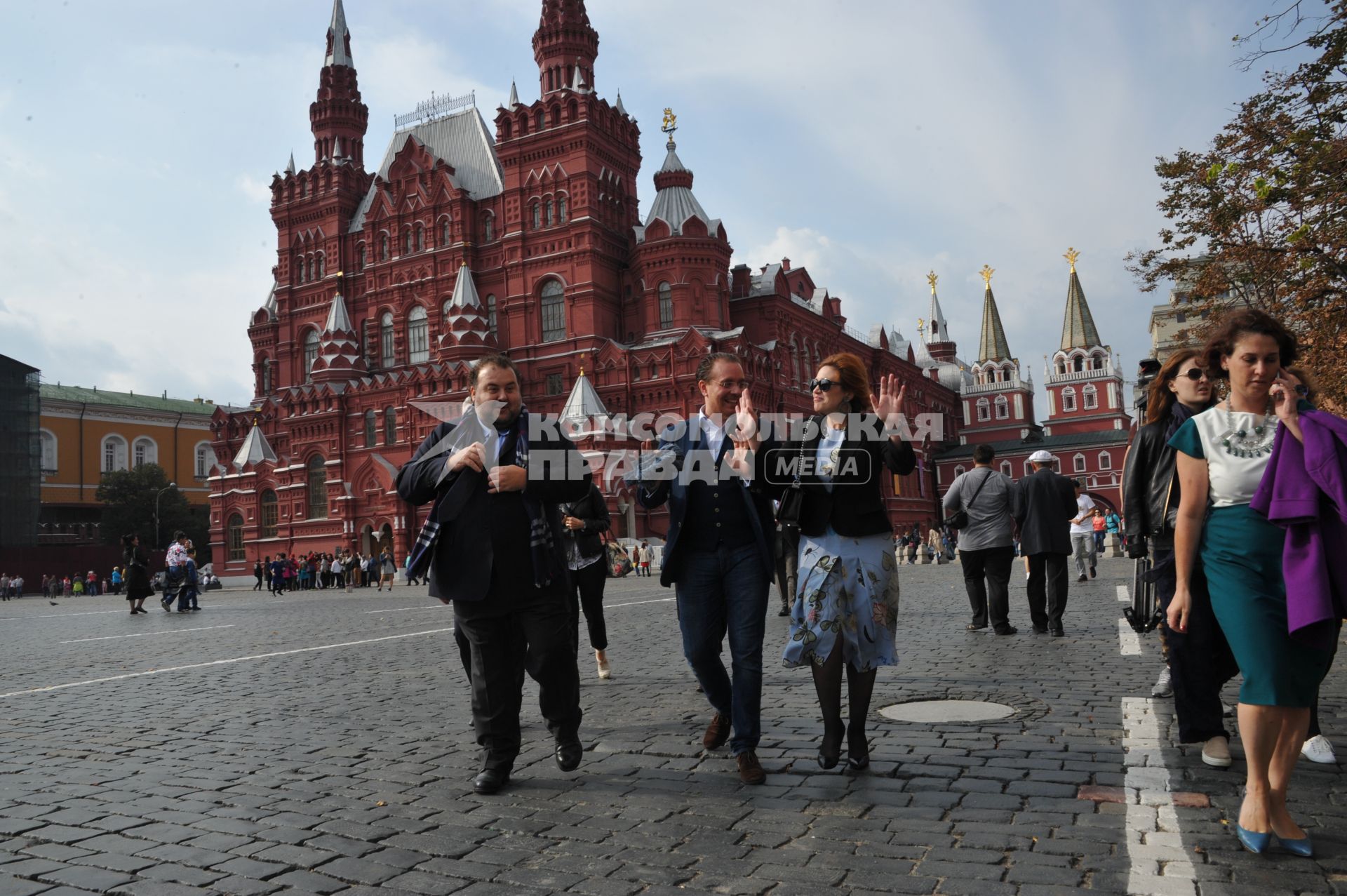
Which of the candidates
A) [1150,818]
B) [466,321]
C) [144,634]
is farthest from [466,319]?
[1150,818]

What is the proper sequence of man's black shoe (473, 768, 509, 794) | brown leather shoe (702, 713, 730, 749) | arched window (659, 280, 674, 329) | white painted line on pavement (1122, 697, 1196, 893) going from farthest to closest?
arched window (659, 280, 674, 329) < brown leather shoe (702, 713, 730, 749) < man's black shoe (473, 768, 509, 794) < white painted line on pavement (1122, 697, 1196, 893)

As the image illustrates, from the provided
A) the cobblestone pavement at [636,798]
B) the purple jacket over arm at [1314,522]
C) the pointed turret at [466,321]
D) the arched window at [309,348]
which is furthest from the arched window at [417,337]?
the purple jacket over arm at [1314,522]

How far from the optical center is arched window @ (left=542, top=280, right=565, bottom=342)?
46.6m

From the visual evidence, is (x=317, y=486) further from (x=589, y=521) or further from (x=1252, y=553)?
(x=1252, y=553)

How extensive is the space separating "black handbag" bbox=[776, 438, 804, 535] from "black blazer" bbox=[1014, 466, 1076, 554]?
20.0 feet

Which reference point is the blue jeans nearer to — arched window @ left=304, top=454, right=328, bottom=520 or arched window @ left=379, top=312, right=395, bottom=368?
arched window @ left=304, top=454, right=328, bottom=520

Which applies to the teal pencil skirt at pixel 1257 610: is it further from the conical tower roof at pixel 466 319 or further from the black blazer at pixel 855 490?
the conical tower roof at pixel 466 319

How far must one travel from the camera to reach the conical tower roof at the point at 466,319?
45.7 metres

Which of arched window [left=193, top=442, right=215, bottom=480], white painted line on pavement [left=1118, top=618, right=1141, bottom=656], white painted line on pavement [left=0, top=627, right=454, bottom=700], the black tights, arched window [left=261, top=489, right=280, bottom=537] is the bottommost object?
white painted line on pavement [left=1118, top=618, right=1141, bottom=656]

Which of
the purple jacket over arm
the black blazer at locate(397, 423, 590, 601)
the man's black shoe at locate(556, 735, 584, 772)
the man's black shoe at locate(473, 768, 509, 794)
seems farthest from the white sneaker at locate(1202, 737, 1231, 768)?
the man's black shoe at locate(473, 768, 509, 794)

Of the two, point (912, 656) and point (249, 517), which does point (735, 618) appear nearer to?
point (912, 656)

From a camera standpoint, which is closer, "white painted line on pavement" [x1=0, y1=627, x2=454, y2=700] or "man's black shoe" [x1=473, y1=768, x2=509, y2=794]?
"man's black shoe" [x1=473, y1=768, x2=509, y2=794]

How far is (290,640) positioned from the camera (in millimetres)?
12383

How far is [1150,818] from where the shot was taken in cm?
368
